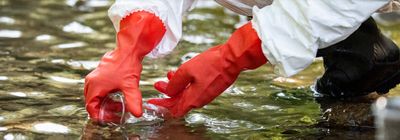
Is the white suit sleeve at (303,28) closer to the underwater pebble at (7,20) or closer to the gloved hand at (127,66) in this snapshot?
the gloved hand at (127,66)

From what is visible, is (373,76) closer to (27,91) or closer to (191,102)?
(191,102)

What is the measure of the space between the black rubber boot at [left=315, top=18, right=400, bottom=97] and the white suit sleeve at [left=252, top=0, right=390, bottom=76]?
43 cm

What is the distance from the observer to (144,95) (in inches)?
107

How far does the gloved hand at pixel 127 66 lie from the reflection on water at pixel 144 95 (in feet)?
0.29

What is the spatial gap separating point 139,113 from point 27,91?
0.70 m

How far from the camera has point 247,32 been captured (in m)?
2.20

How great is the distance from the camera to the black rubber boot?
2.59 metres

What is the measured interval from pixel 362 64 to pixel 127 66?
0.84 meters

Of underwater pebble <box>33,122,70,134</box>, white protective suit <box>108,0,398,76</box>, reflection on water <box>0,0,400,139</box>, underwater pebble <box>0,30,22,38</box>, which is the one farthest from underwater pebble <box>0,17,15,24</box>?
white protective suit <box>108,0,398,76</box>

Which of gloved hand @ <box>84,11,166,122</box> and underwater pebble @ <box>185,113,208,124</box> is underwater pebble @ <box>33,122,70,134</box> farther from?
underwater pebble @ <box>185,113,208,124</box>

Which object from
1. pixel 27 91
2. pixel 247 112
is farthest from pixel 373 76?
pixel 27 91

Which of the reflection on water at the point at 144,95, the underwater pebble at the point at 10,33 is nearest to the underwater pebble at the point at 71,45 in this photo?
the reflection on water at the point at 144,95

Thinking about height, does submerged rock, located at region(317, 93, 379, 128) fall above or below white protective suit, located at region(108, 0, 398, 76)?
below

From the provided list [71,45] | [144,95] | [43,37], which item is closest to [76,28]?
[43,37]
